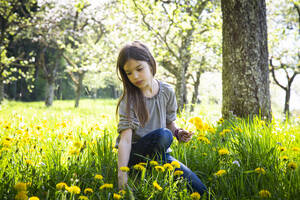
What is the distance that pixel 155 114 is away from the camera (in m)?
2.27

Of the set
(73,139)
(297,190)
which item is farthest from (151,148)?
(73,139)

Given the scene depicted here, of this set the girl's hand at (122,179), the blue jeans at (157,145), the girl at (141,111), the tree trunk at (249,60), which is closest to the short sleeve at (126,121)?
the girl at (141,111)

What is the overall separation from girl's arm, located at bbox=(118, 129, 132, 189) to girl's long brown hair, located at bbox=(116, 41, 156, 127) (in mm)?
151

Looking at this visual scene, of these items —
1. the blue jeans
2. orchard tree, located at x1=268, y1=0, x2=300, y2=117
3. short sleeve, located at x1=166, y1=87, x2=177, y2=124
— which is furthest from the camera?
orchard tree, located at x1=268, y1=0, x2=300, y2=117

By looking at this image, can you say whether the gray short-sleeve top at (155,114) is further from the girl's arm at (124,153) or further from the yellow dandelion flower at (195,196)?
the yellow dandelion flower at (195,196)

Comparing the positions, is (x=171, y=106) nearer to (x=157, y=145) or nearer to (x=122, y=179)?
(x=157, y=145)

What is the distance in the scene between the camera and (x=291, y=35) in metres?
17.4

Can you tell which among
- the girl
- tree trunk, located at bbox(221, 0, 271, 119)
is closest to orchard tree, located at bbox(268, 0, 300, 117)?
tree trunk, located at bbox(221, 0, 271, 119)

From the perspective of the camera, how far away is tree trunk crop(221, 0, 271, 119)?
146 inches

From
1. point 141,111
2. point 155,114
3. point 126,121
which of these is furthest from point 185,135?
point 126,121

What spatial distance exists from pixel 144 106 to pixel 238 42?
241 centimetres

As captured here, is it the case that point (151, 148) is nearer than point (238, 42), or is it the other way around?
point (151, 148)

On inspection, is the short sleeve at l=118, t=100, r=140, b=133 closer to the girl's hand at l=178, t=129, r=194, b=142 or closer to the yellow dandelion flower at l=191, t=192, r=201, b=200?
the girl's hand at l=178, t=129, r=194, b=142

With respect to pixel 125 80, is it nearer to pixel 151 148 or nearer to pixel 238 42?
pixel 151 148
